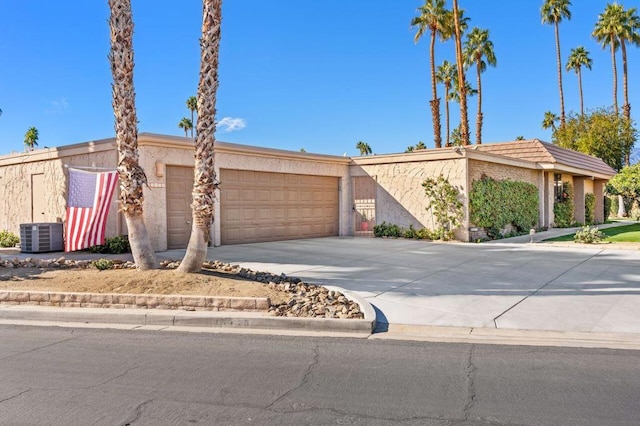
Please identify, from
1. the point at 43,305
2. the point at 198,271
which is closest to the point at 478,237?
the point at 198,271

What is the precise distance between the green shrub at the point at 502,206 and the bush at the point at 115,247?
1170cm

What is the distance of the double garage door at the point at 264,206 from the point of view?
15.0 m

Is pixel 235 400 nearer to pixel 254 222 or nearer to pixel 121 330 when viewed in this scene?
pixel 121 330

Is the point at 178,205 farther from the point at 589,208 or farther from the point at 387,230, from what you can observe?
the point at 589,208

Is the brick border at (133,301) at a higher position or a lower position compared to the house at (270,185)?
lower

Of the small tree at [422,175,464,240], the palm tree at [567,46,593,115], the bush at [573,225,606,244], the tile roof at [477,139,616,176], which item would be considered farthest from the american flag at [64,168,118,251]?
the palm tree at [567,46,593,115]

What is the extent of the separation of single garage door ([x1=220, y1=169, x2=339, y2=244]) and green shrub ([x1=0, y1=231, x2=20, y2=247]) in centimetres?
723

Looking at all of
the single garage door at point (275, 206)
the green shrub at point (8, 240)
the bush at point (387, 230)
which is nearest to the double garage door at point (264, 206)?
the single garage door at point (275, 206)

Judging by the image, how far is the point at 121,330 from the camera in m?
6.77

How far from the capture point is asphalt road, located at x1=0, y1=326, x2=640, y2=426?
3.93 meters

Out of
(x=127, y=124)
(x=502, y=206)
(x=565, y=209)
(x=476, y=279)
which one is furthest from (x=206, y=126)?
(x=565, y=209)

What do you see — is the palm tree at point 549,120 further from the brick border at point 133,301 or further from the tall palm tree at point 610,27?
the brick border at point 133,301

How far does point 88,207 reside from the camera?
1188 centimetres

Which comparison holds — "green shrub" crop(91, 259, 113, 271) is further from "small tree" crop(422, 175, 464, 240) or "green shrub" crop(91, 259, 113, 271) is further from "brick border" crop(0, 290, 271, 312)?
"small tree" crop(422, 175, 464, 240)
